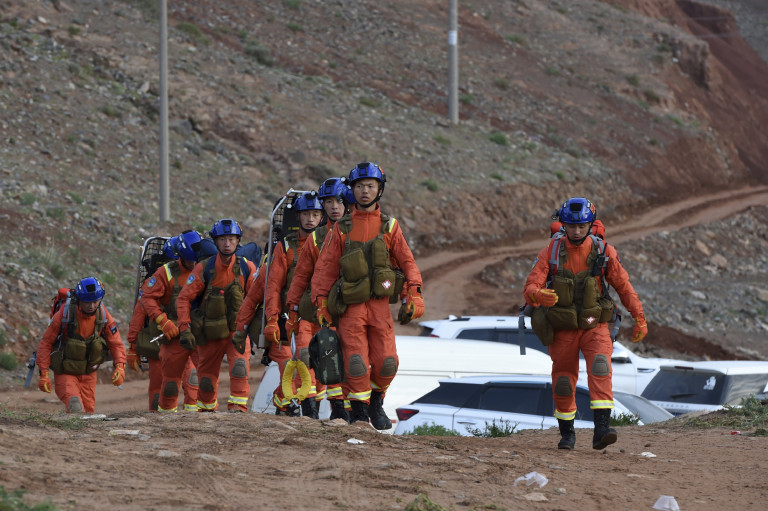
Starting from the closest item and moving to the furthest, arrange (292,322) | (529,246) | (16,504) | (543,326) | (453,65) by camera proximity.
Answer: (16,504) → (543,326) → (292,322) → (529,246) → (453,65)

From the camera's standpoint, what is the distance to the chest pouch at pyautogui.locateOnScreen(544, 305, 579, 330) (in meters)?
9.62

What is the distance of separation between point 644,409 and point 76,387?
6.73 meters

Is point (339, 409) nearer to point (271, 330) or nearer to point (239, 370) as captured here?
→ point (271, 330)

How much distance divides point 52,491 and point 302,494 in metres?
1.41

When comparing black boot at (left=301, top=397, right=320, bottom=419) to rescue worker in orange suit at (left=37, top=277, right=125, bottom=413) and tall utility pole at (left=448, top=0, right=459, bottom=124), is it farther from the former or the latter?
tall utility pole at (left=448, top=0, right=459, bottom=124)

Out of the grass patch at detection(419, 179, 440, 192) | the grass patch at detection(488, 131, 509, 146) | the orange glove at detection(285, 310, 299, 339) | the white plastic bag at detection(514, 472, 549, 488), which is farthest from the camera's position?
the grass patch at detection(488, 131, 509, 146)

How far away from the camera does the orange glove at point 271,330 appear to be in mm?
11352

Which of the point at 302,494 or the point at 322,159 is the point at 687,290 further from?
the point at 302,494

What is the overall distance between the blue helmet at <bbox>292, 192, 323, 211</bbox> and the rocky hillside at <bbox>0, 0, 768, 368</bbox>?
10.6 meters

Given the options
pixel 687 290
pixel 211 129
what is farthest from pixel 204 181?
pixel 687 290

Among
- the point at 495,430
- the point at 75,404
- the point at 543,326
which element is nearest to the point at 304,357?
the point at 495,430

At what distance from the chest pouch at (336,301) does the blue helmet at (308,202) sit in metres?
1.78

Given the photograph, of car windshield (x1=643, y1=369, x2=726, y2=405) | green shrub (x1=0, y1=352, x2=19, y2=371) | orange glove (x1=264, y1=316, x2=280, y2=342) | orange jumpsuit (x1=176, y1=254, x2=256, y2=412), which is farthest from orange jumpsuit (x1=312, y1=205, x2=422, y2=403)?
green shrub (x1=0, y1=352, x2=19, y2=371)

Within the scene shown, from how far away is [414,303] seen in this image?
966 centimetres
